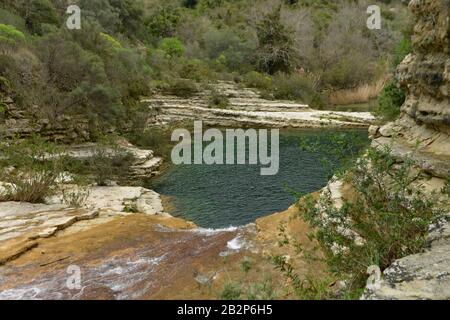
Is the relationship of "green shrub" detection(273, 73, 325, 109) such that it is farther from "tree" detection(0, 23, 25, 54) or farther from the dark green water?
"tree" detection(0, 23, 25, 54)

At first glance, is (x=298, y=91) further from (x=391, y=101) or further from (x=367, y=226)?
(x=367, y=226)

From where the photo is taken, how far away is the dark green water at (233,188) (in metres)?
9.38

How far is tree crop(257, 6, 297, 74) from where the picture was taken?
30.9 metres

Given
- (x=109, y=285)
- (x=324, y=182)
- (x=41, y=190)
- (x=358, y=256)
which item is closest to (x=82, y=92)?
(x=41, y=190)

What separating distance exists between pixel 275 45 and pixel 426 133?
84.4 feet

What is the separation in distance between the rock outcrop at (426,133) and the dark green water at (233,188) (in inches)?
85.8

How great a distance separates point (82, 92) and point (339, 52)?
24.0 m

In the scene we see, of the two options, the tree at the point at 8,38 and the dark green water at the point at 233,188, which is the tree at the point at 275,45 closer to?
the dark green water at the point at 233,188

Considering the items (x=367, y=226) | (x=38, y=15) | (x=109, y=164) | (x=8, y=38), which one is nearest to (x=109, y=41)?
(x=38, y=15)

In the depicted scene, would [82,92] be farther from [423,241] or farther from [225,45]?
[225,45]

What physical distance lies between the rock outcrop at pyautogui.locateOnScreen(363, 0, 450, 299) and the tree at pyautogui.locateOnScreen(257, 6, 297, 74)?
902 inches

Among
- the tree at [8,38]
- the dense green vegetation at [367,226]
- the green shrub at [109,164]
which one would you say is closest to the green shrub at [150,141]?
the green shrub at [109,164]

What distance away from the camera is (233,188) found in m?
11.2

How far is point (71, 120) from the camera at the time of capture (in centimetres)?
1365
